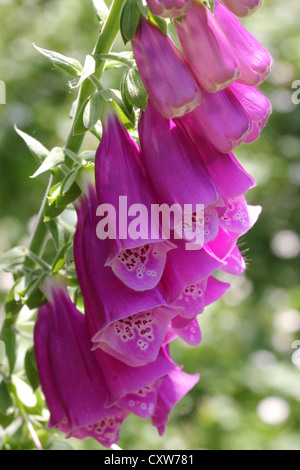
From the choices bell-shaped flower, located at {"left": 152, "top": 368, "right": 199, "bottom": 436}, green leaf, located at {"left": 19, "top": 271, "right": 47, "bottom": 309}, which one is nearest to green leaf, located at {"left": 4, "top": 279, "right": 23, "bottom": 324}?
green leaf, located at {"left": 19, "top": 271, "right": 47, "bottom": 309}

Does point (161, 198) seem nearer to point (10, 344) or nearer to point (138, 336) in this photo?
point (138, 336)

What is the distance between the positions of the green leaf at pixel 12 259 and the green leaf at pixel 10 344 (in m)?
0.11

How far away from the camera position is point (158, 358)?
2.85 feet

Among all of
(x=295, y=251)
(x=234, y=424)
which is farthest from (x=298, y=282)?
(x=234, y=424)

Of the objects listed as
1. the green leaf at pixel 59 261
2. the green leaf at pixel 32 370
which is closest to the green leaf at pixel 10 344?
the green leaf at pixel 32 370

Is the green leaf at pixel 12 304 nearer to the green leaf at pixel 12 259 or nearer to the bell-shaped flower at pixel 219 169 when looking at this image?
the green leaf at pixel 12 259

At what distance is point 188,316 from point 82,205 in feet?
0.62

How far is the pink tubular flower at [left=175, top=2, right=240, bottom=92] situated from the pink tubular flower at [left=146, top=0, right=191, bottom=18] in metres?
0.04

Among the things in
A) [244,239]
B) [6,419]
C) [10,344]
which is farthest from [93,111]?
[244,239]

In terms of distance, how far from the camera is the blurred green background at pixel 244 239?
6.89ft

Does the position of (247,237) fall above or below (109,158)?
below

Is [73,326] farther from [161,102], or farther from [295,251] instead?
[295,251]

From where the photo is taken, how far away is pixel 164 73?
745 mm

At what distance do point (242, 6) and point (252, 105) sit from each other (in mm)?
120
